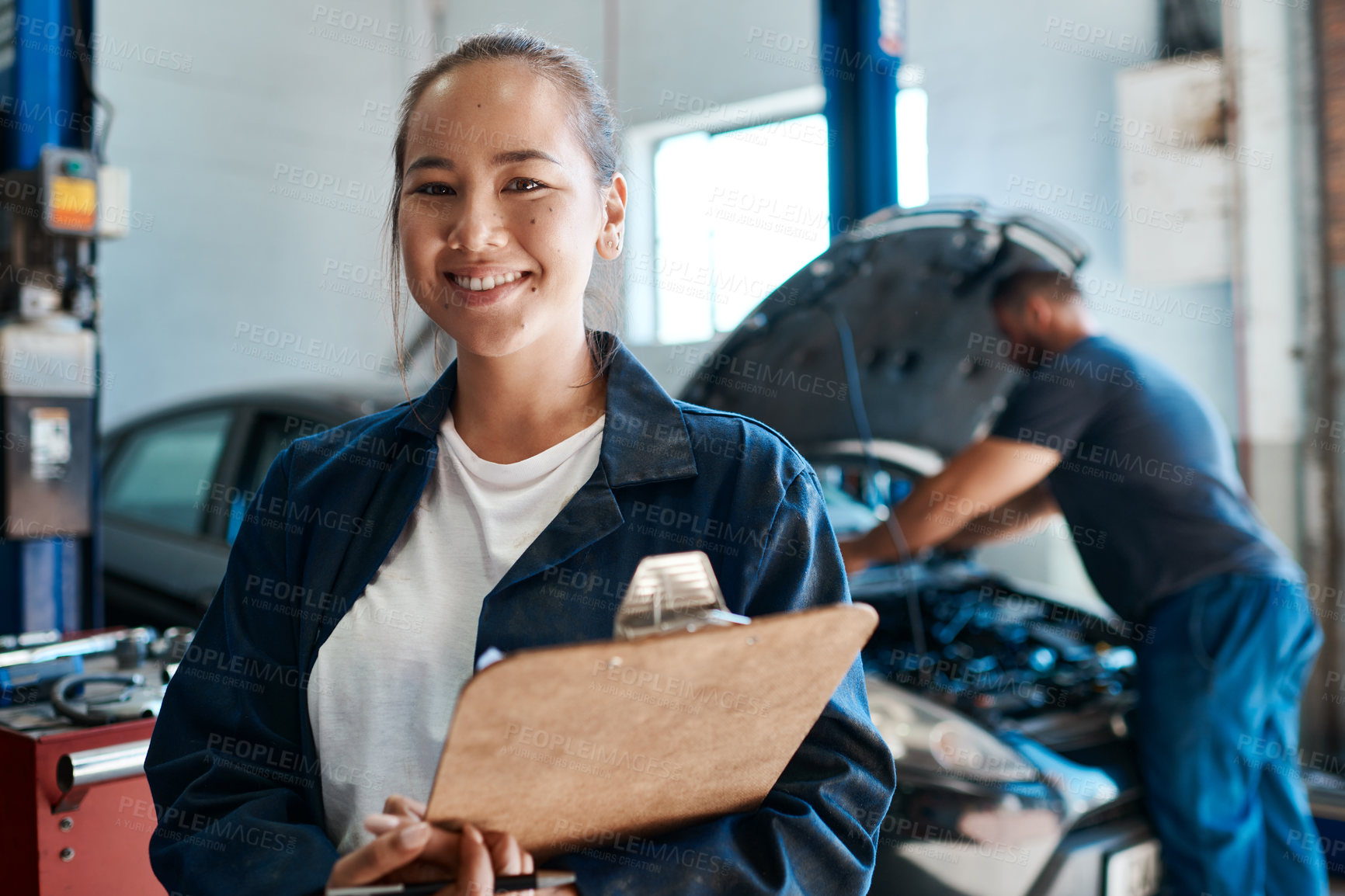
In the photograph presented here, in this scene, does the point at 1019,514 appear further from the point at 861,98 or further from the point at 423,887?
the point at 423,887

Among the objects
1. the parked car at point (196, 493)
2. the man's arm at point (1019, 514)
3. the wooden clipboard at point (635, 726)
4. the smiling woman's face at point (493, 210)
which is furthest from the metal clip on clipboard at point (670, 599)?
the man's arm at point (1019, 514)

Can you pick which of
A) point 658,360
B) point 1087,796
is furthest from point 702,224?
point 1087,796

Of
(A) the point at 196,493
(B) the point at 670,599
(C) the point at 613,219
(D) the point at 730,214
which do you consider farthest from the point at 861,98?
(B) the point at 670,599

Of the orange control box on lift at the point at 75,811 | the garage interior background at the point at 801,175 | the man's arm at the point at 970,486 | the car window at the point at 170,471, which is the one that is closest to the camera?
the orange control box on lift at the point at 75,811

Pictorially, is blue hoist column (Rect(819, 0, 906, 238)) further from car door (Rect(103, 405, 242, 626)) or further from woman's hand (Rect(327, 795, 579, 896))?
woman's hand (Rect(327, 795, 579, 896))

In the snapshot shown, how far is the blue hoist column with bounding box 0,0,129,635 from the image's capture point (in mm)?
2186

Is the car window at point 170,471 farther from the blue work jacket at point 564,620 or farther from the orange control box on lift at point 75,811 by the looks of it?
the blue work jacket at point 564,620

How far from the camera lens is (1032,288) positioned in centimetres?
251

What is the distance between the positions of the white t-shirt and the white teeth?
170 millimetres

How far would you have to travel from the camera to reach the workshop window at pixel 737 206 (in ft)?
19.3

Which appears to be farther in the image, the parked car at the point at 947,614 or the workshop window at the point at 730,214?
the workshop window at the point at 730,214

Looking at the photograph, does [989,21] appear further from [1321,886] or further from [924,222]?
[1321,886]

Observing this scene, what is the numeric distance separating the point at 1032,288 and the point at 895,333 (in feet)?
1.26

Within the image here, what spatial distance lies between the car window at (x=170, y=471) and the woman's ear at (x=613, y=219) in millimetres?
2426
